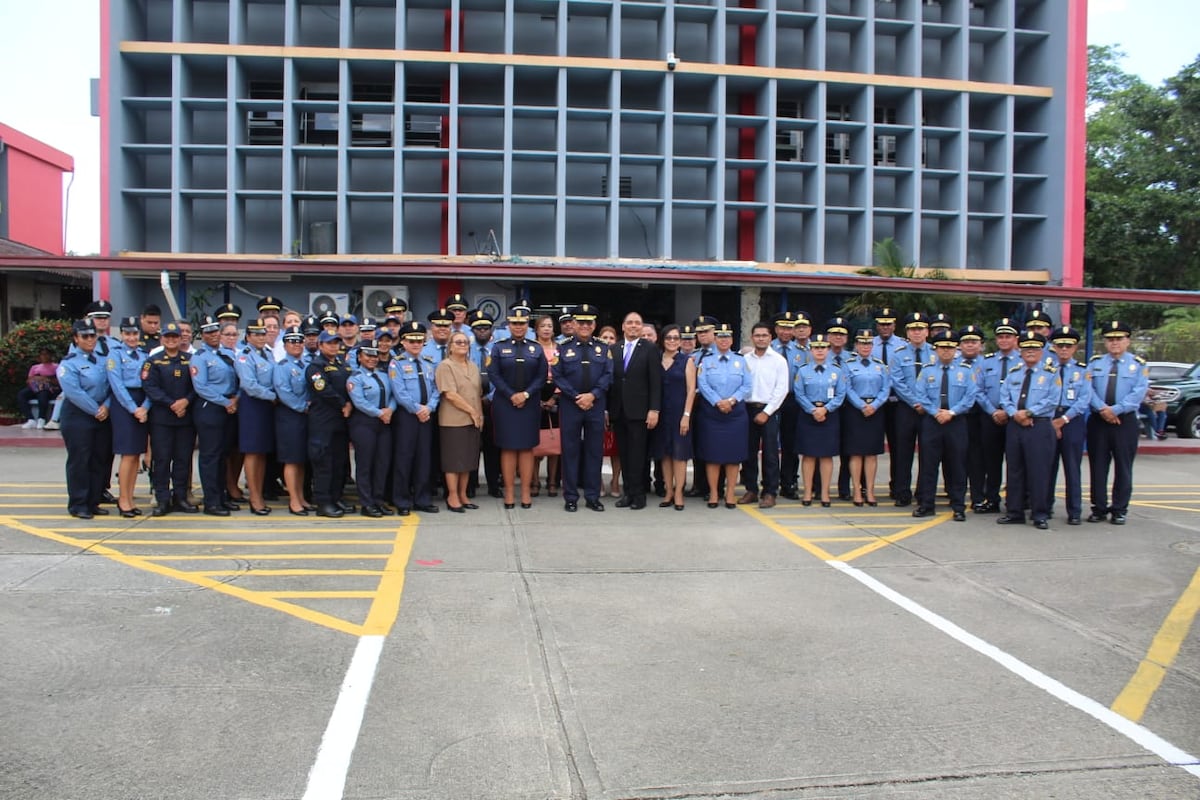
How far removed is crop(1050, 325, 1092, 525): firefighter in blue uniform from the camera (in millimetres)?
9047

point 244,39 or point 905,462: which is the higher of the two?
point 244,39

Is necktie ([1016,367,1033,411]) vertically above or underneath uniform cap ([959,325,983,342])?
underneath

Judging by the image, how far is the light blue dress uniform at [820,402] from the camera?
964 centimetres

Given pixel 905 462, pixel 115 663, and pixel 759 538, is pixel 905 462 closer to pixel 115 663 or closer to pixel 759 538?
pixel 759 538

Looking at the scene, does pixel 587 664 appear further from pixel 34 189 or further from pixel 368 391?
pixel 34 189

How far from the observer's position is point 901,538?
8.36 m

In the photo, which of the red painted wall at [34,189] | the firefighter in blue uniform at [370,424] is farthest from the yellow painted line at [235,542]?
the red painted wall at [34,189]

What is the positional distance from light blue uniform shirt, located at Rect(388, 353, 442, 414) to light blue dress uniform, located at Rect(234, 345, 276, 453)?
115cm

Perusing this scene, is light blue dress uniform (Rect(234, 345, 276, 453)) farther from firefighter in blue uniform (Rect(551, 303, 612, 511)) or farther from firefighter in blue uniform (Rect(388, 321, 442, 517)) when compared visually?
firefighter in blue uniform (Rect(551, 303, 612, 511))

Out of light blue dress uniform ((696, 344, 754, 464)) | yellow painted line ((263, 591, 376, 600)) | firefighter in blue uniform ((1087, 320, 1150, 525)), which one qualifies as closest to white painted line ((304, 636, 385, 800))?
yellow painted line ((263, 591, 376, 600))

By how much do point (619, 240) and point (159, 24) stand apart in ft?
42.1

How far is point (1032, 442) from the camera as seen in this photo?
8.95 metres

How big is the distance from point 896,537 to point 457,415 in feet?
14.2

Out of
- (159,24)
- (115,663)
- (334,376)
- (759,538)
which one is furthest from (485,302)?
(115,663)
